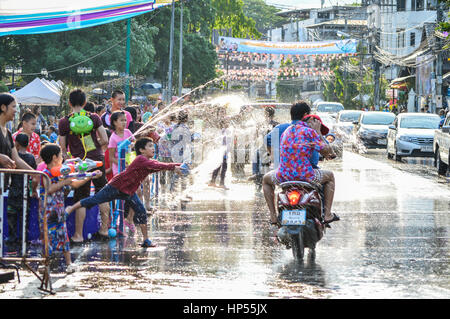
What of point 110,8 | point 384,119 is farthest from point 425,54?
point 110,8

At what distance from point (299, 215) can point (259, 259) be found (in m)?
0.72

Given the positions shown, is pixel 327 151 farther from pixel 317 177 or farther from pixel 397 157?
pixel 397 157

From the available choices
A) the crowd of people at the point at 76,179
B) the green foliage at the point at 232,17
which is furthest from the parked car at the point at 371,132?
the green foliage at the point at 232,17

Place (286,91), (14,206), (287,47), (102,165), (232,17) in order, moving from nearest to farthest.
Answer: (14,206) → (102,165) → (287,47) → (232,17) → (286,91)

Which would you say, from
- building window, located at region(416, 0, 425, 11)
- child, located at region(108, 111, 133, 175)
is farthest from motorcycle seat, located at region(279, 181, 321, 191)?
building window, located at region(416, 0, 425, 11)

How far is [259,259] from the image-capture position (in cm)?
955

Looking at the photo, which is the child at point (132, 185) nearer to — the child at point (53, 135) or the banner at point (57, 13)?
the banner at point (57, 13)

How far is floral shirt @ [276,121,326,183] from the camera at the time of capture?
31.2 ft

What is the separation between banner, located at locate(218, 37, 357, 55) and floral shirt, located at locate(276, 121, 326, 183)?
168ft

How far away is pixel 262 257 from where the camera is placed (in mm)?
9695

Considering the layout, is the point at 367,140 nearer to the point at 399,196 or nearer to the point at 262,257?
the point at 399,196

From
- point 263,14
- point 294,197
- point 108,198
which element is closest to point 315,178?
point 294,197

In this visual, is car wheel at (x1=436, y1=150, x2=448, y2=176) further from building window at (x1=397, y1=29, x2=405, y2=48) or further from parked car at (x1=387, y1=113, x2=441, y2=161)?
building window at (x1=397, y1=29, x2=405, y2=48)

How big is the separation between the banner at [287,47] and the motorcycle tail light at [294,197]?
2030 inches
